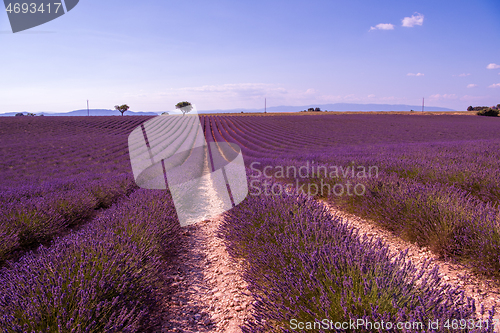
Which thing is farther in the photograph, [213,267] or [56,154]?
[56,154]

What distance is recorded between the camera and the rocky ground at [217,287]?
1.88 metres

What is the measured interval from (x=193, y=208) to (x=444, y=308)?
13.6ft

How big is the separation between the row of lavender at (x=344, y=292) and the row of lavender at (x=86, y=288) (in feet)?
2.56

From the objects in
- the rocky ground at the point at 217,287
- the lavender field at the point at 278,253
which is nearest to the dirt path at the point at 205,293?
the rocky ground at the point at 217,287

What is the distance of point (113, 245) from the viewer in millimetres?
2008

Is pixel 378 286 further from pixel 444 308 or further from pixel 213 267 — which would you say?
pixel 213 267

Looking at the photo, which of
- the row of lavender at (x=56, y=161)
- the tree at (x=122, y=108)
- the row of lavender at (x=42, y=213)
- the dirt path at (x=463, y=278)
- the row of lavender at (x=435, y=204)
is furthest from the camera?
the tree at (x=122, y=108)

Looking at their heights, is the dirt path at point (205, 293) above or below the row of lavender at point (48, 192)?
below

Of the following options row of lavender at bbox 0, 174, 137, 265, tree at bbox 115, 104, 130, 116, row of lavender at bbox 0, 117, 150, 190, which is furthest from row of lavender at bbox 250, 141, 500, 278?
tree at bbox 115, 104, 130, 116

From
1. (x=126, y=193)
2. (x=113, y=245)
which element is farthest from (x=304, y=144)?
(x=113, y=245)

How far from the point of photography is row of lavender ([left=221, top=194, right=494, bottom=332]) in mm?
1148

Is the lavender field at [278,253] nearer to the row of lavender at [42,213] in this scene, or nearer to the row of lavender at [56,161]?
the row of lavender at [42,213]

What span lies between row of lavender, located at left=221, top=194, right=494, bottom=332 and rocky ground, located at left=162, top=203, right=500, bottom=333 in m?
0.29

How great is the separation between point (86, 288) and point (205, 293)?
114 cm
